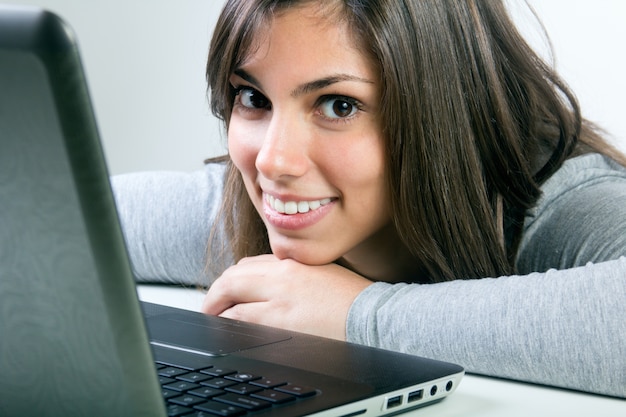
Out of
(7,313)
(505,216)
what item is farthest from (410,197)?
(7,313)

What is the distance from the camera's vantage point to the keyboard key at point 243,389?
26.1 inches

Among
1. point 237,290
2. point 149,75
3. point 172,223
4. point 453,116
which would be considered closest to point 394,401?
point 237,290

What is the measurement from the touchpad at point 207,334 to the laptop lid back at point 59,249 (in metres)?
0.31

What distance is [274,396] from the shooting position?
65 centimetres

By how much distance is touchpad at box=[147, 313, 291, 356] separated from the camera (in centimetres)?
83

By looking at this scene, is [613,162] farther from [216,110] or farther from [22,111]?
[22,111]

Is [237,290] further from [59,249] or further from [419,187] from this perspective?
[59,249]

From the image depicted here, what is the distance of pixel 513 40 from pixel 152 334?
24.8 inches

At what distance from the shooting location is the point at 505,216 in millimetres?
1185

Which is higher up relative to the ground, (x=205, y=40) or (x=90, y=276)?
(x=205, y=40)

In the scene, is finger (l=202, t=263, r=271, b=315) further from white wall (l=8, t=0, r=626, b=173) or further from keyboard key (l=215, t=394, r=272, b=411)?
white wall (l=8, t=0, r=626, b=173)

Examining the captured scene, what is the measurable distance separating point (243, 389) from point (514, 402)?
243mm

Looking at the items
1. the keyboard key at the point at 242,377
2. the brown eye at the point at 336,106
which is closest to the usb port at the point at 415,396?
the keyboard key at the point at 242,377

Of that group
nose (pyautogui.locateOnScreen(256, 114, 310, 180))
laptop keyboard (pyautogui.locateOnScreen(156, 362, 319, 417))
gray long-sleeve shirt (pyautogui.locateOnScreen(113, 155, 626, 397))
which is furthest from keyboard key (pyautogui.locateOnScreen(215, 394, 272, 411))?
nose (pyautogui.locateOnScreen(256, 114, 310, 180))
